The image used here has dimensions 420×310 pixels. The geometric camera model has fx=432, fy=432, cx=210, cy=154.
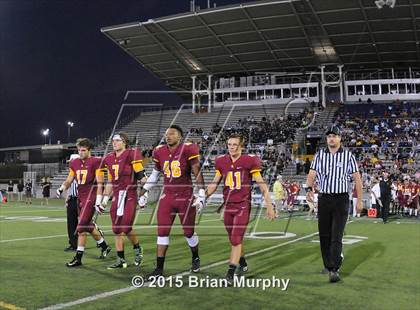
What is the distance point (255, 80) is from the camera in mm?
44594

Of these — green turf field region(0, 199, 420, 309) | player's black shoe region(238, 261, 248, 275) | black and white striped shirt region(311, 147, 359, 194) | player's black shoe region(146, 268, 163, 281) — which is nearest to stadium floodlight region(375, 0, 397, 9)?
green turf field region(0, 199, 420, 309)

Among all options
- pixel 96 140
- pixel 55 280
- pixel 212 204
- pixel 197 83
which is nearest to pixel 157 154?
pixel 55 280

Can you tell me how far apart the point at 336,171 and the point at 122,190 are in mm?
3332

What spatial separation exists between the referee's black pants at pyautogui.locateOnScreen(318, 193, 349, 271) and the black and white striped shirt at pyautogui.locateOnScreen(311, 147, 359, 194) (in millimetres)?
105

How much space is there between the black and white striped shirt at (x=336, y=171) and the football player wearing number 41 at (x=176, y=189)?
1.79 meters

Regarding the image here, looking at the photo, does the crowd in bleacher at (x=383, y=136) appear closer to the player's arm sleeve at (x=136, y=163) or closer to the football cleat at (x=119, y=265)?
the player's arm sleeve at (x=136, y=163)

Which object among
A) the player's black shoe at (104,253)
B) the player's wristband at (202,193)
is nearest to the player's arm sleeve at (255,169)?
the player's wristband at (202,193)

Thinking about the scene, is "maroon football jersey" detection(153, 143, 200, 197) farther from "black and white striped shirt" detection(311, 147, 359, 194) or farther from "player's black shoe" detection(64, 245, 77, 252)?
"player's black shoe" detection(64, 245, 77, 252)

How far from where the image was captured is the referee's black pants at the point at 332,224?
6207 millimetres

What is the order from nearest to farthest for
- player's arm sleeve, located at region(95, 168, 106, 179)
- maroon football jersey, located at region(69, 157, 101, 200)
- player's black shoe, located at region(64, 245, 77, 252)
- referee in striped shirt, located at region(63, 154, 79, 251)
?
player's arm sleeve, located at region(95, 168, 106, 179) → maroon football jersey, located at region(69, 157, 101, 200) → player's black shoe, located at region(64, 245, 77, 252) → referee in striped shirt, located at region(63, 154, 79, 251)

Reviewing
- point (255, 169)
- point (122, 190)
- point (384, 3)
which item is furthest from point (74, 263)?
point (384, 3)

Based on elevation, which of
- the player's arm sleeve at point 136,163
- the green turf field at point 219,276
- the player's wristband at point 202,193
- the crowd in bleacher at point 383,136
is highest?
the crowd in bleacher at point 383,136

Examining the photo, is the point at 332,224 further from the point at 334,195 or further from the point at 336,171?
the point at 336,171

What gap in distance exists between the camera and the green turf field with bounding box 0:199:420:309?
496 centimetres
